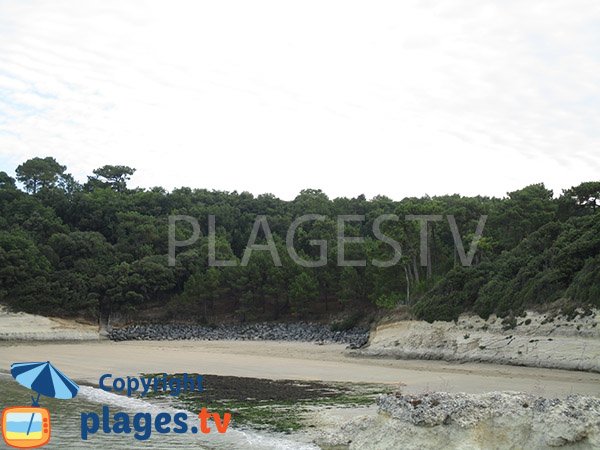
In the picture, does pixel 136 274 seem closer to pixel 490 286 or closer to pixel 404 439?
pixel 490 286

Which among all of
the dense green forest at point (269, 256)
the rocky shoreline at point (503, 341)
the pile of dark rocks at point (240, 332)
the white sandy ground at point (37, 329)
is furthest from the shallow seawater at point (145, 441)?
the white sandy ground at point (37, 329)

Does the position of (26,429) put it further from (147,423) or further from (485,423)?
(485,423)

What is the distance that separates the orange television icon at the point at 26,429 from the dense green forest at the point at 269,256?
21.3 m

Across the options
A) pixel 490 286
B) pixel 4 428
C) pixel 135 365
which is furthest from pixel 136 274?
A: pixel 4 428

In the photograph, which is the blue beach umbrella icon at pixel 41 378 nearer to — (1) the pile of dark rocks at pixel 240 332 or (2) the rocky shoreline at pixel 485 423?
(2) the rocky shoreline at pixel 485 423

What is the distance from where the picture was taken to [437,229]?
2183 inches

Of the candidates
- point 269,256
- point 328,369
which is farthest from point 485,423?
point 269,256

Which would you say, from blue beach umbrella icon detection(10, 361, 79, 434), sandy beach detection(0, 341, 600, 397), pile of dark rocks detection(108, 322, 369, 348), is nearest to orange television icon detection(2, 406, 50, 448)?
blue beach umbrella icon detection(10, 361, 79, 434)

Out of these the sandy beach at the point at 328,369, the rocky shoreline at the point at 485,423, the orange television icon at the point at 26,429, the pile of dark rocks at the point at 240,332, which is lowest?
the pile of dark rocks at the point at 240,332

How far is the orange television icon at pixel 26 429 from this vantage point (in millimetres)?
15022

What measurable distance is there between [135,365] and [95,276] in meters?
44.2

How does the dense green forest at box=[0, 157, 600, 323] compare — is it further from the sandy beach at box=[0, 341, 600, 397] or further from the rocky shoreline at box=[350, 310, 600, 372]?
the sandy beach at box=[0, 341, 600, 397]

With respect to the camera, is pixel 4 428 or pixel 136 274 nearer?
pixel 4 428

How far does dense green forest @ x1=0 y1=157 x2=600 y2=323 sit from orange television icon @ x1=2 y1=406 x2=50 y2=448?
Answer: 21.3 meters
